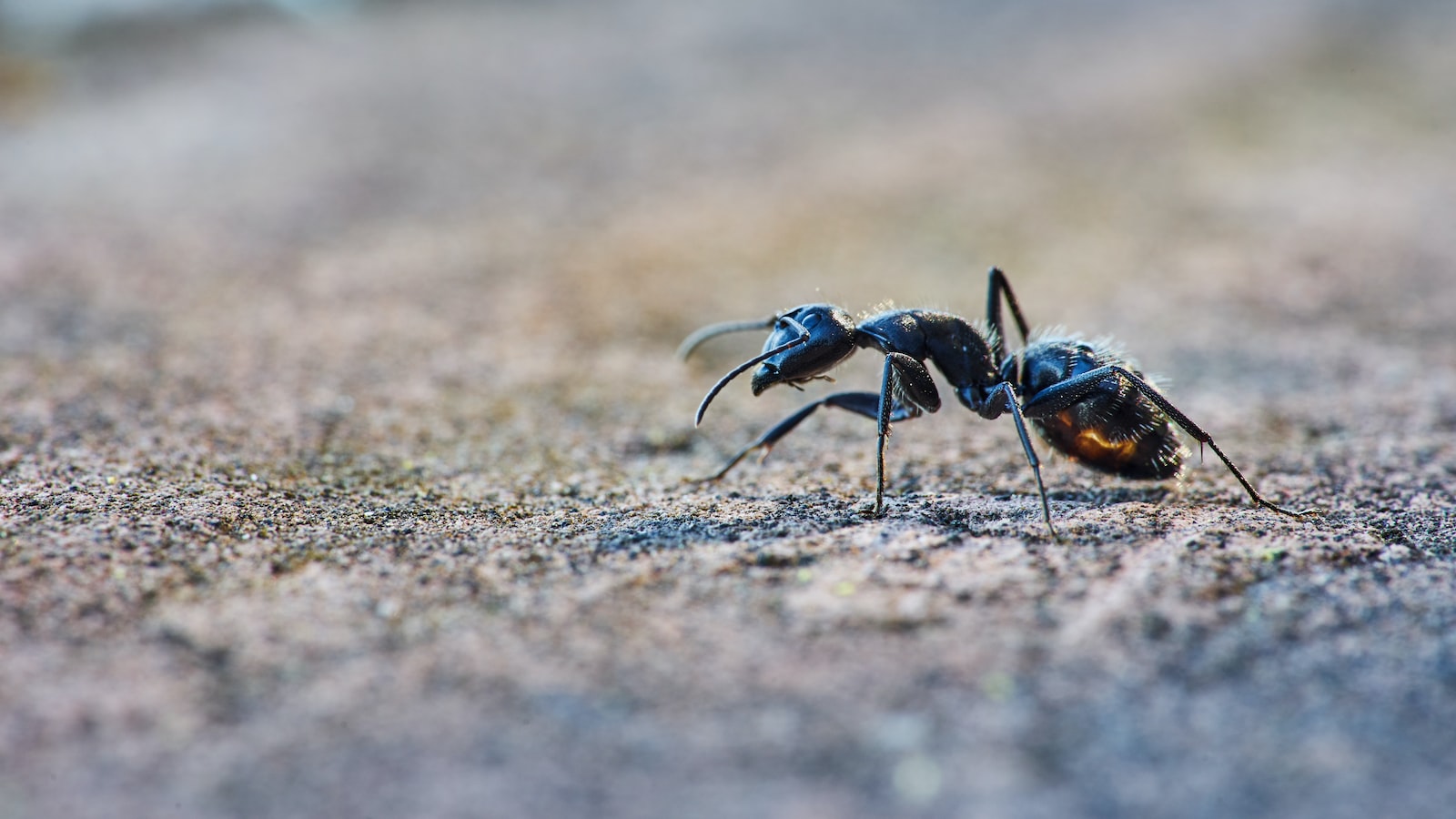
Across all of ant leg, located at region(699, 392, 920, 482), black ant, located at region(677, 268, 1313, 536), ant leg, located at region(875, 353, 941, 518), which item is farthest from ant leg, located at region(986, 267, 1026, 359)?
ant leg, located at region(699, 392, 920, 482)

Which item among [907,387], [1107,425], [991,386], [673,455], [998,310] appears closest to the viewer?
[1107,425]

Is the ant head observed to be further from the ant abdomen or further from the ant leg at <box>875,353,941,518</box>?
the ant abdomen

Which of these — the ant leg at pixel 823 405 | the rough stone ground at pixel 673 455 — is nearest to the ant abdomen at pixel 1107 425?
the rough stone ground at pixel 673 455

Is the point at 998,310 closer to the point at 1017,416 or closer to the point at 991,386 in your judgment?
the point at 991,386

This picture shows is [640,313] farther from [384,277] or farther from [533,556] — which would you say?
[533,556]

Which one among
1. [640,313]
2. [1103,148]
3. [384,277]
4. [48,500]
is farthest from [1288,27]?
[48,500]

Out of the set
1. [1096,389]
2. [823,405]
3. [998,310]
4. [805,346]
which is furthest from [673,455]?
[1096,389]
